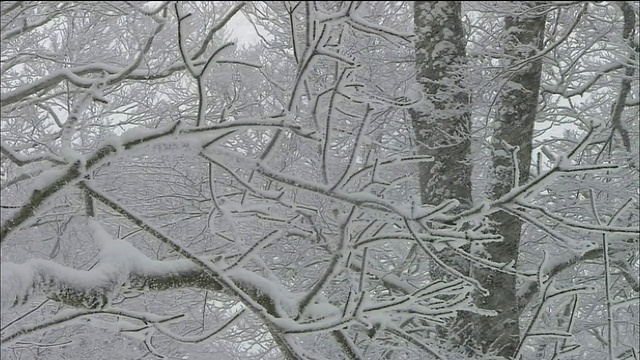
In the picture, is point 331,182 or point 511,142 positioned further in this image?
point 511,142

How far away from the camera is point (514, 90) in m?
4.21

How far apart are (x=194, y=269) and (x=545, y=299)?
138 cm

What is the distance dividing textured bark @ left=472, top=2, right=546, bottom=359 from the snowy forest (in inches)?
0.6

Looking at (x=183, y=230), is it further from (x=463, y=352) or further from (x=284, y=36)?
(x=463, y=352)

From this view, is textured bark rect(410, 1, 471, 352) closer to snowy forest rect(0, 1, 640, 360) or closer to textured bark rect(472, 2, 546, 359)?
snowy forest rect(0, 1, 640, 360)

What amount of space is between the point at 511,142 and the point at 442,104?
1.74 feet

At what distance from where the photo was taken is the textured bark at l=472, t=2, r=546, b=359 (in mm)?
4023

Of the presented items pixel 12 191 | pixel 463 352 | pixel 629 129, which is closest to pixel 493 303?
pixel 463 352

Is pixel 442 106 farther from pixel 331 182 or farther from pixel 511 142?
pixel 331 182

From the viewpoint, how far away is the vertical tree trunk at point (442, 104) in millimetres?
4129

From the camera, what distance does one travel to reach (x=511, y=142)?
4207 millimetres

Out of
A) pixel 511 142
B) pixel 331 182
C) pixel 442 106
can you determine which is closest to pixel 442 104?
pixel 442 106

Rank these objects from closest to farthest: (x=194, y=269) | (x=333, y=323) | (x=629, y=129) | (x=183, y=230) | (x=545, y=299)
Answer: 1. (x=333, y=323)
2. (x=194, y=269)
3. (x=545, y=299)
4. (x=629, y=129)
5. (x=183, y=230)

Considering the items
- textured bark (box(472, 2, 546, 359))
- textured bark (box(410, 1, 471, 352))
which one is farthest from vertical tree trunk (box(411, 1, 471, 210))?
textured bark (box(472, 2, 546, 359))
